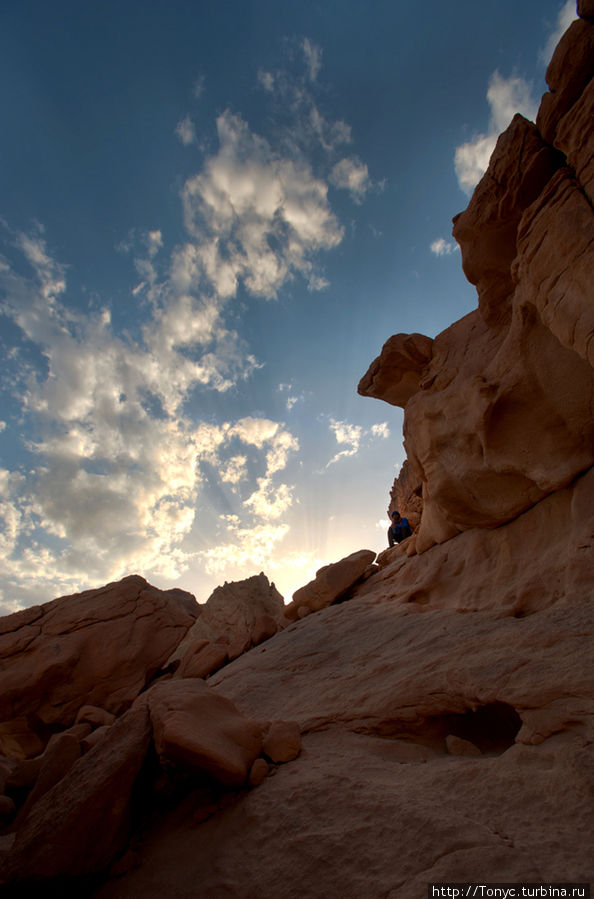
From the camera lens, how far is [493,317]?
7.80m

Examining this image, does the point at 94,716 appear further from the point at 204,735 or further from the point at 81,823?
the point at 204,735

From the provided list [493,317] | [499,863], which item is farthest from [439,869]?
[493,317]

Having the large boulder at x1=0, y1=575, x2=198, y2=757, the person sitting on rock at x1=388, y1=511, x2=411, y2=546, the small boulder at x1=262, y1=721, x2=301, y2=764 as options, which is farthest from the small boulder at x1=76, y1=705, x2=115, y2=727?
the person sitting on rock at x1=388, y1=511, x2=411, y2=546

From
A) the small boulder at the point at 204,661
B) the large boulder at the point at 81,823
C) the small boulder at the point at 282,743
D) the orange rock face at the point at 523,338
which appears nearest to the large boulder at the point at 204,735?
the small boulder at the point at 282,743

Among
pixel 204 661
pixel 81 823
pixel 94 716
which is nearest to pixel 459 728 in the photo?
pixel 81 823

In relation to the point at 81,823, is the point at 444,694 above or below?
below

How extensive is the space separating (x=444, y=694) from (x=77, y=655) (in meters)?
12.7

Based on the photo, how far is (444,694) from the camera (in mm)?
4496

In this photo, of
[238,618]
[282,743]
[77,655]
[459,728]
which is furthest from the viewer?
[77,655]

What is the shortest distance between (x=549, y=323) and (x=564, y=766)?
186 inches

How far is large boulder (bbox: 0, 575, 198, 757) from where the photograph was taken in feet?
40.8

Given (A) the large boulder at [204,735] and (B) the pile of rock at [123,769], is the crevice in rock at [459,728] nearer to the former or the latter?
(B) the pile of rock at [123,769]

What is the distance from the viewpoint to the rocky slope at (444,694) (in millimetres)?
2812

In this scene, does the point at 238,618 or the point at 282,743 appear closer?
the point at 282,743
